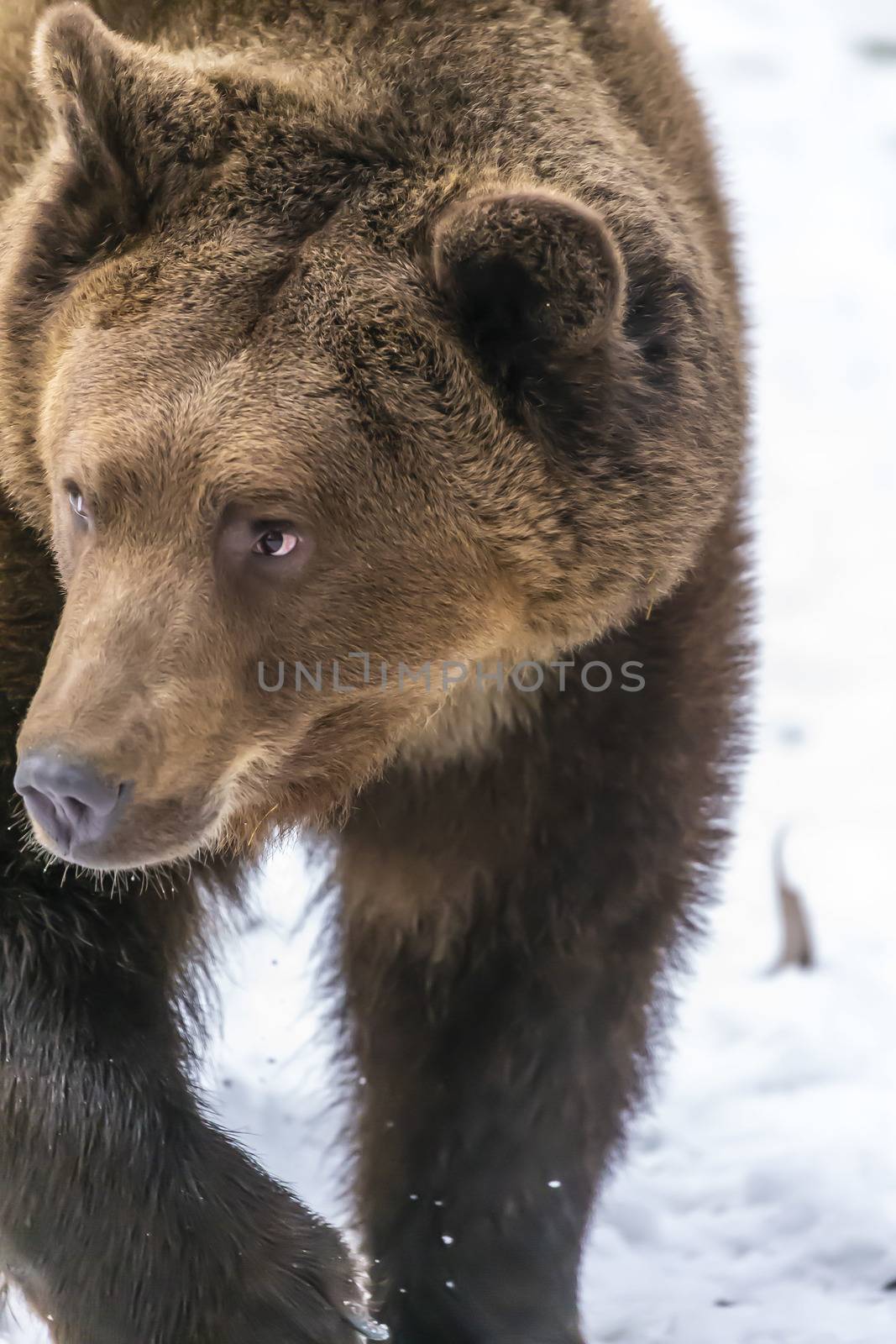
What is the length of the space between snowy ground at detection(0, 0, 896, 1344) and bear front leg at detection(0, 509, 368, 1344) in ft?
3.64

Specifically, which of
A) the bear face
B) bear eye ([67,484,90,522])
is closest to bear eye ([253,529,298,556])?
the bear face

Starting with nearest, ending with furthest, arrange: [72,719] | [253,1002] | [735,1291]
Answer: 1. [72,719]
2. [735,1291]
3. [253,1002]

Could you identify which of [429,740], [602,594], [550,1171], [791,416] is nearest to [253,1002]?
[550,1171]

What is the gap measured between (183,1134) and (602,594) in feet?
3.98

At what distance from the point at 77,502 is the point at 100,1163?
45.9 inches

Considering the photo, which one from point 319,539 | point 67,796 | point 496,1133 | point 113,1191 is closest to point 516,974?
point 496,1133

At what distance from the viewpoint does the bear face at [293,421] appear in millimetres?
2771

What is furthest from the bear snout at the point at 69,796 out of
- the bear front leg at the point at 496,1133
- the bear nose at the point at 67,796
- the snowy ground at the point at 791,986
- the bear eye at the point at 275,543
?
the snowy ground at the point at 791,986

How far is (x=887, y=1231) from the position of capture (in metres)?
4.55

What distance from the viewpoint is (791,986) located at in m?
5.79

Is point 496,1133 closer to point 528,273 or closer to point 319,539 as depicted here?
point 319,539

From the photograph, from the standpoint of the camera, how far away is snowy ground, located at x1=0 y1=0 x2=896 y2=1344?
14.8ft

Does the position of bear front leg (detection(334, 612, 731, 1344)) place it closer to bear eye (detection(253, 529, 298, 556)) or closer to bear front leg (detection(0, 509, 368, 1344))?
bear front leg (detection(0, 509, 368, 1344))

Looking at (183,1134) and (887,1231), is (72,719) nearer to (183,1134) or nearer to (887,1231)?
(183,1134)
